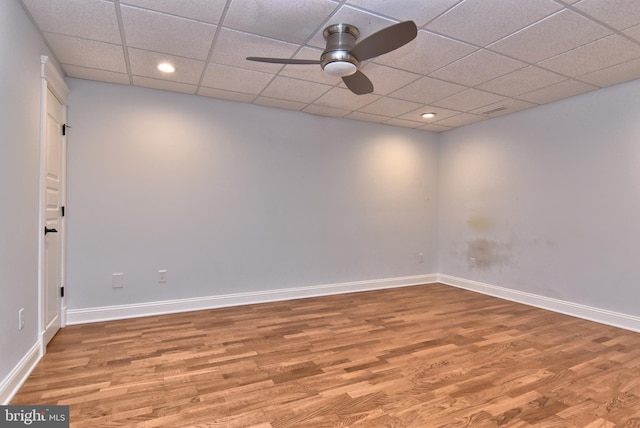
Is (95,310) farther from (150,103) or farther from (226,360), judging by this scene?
(150,103)

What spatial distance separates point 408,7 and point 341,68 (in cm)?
58

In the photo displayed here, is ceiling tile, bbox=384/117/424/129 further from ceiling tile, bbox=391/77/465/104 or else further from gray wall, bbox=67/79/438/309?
ceiling tile, bbox=391/77/465/104

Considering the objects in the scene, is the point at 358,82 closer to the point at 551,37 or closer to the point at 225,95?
the point at 551,37

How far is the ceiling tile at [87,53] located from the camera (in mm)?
2713

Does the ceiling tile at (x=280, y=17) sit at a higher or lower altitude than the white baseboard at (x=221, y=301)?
higher

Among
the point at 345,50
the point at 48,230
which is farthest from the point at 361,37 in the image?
the point at 48,230

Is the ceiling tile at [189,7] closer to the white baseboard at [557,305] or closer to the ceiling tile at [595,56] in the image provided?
the ceiling tile at [595,56]

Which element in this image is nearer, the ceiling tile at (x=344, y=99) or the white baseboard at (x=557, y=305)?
the white baseboard at (x=557, y=305)

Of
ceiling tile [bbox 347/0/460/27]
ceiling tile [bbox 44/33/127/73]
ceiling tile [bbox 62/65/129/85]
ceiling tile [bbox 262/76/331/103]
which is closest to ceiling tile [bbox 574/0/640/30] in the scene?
ceiling tile [bbox 347/0/460/27]

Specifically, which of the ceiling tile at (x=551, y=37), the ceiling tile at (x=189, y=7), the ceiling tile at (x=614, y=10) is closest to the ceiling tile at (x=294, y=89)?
the ceiling tile at (x=189, y=7)

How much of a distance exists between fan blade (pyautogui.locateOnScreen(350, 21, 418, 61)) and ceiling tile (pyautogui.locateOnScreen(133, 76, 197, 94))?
2129 millimetres

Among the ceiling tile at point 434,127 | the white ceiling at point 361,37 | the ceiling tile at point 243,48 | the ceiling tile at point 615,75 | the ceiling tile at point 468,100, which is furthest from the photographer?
the ceiling tile at point 434,127

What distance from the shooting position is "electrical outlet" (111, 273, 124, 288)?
3650 mm

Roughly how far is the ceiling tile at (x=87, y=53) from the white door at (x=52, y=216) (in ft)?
1.20
